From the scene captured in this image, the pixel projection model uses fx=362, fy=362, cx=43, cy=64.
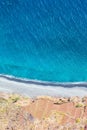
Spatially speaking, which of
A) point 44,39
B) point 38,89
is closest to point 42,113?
point 38,89

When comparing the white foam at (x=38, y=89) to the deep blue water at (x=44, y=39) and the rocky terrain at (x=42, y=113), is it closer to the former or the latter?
the rocky terrain at (x=42, y=113)

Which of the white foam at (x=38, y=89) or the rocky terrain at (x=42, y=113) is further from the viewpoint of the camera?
the white foam at (x=38, y=89)

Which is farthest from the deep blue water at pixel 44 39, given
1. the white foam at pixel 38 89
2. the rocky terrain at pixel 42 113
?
the rocky terrain at pixel 42 113

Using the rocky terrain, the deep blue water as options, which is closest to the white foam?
the rocky terrain

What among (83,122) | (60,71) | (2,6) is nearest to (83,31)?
(60,71)

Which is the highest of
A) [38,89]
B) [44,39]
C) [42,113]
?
[44,39]

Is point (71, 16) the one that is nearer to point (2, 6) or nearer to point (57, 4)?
point (57, 4)

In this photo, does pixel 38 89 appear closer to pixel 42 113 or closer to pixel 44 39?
pixel 42 113
